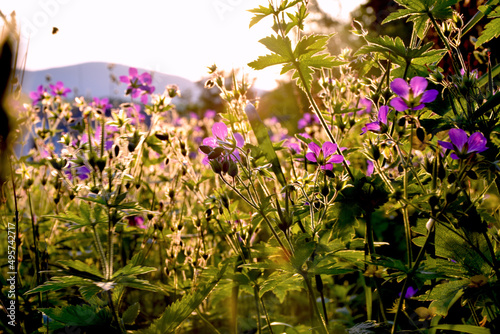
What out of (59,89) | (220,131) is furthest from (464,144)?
(59,89)

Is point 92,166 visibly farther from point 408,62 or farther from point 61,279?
point 408,62

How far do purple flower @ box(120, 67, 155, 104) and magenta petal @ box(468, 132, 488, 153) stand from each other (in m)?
2.08

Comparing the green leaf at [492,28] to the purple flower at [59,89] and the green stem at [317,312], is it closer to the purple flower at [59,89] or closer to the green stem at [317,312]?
the green stem at [317,312]

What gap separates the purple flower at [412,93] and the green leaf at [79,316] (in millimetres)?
1181

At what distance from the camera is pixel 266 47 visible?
1.28 metres

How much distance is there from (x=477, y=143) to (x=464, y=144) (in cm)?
3

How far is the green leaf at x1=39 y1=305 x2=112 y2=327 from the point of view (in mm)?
1156

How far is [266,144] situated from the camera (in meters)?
1.32

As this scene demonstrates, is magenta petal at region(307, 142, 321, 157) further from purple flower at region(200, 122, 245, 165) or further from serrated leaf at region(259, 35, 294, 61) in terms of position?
serrated leaf at region(259, 35, 294, 61)

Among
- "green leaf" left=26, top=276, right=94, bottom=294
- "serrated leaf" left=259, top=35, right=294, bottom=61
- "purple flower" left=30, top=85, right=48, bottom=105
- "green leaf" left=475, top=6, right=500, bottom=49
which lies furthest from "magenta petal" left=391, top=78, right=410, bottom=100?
"purple flower" left=30, top=85, right=48, bottom=105

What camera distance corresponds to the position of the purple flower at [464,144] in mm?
956

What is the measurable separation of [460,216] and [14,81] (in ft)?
6.06

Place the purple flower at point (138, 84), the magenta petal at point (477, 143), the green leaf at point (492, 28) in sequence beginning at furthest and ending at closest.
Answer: the purple flower at point (138, 84), the green leaf at point (492, 28), the magenta petal at point (477, 143)

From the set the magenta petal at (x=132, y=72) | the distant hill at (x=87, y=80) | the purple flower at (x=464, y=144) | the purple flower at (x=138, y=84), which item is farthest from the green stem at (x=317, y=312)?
the magenta petal at (x=132, y=72)
